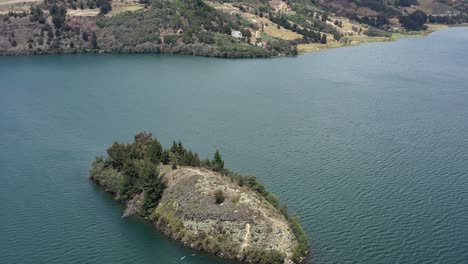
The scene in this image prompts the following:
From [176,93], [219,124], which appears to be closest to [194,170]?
[219,124]

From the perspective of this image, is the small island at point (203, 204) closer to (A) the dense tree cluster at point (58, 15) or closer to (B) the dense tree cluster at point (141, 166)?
(B) the dense tree cluster at point (141, 166)

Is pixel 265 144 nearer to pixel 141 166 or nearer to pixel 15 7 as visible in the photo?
pixel 141 166

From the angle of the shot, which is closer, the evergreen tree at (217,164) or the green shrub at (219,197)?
the green shrub at (219,197)

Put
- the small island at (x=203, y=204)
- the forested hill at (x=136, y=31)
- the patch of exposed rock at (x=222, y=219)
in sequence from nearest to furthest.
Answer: the patch of exposed rock at (x=222, y=219) → the small island at (x=203, y=204) → the forested hill at (x=136, y=31)

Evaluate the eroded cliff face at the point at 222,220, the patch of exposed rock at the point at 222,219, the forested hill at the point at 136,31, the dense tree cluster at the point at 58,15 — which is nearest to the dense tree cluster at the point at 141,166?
the eroded cliff face at the point at 222,220

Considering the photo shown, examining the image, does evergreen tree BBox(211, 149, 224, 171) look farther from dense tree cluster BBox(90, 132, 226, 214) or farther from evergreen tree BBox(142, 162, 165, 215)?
evergreen tree BBox(142, 162, 165, 215)

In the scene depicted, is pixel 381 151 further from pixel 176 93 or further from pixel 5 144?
pixel 5 144

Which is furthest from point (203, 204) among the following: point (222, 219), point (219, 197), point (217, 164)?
point (217, 164)
